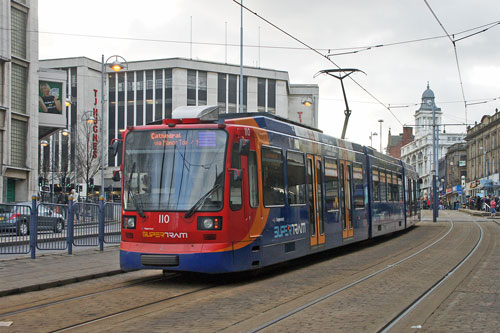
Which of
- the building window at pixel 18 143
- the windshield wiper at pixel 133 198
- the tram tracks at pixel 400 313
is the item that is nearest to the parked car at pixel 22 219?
the windshield wiper at pixel 133 198

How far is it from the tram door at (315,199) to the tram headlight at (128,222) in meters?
4.25

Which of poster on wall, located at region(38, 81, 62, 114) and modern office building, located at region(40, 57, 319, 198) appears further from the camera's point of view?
modern office building, located at region(40, 57, 319, 198)

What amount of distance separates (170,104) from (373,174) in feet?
190

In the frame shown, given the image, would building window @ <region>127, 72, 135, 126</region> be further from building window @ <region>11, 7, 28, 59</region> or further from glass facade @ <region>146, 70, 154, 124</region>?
building window @ <region>11, 7, 28, 59</region>

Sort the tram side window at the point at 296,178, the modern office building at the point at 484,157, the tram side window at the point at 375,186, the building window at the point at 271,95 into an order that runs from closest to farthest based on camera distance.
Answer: the tram side window at the point at 296,178 → the tram side window at the point at 375,186 → the modern office building at the point at 484,157 → the building window at the point at 271,95

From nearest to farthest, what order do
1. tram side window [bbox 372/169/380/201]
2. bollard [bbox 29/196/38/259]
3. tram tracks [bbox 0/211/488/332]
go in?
tram tracks [bbox 0/211/488/332] → bollard [bbox 29/196/38/259] → tram side window [bbox 372/169/380/201]

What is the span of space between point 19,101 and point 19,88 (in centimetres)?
74

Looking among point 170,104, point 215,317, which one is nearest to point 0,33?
point 215,317

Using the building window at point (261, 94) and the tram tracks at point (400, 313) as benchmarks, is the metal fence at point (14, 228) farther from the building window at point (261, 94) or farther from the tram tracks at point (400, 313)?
the building window at point (261, 94)

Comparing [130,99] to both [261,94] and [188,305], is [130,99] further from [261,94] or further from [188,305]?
[188,305]

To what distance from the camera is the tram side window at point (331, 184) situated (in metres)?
14.7

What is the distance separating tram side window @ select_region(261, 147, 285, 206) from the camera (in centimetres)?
1136

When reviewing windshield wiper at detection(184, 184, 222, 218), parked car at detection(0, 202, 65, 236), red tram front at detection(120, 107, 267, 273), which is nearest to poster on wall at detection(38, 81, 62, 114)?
parked car at detection(0, 202, 65, 236)

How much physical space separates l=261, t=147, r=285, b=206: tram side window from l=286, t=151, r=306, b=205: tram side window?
38 centimetres
